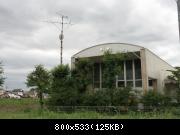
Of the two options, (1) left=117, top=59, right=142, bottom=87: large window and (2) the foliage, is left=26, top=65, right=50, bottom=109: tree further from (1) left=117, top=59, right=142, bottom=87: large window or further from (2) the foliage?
(2) the foliage

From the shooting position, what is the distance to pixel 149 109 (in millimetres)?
16328

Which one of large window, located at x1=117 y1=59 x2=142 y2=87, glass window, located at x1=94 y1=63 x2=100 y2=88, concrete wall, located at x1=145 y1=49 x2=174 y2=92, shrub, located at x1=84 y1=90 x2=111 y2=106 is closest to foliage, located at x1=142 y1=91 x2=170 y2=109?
shrub, located at x1=84 y1=90 x2=111 y2=106

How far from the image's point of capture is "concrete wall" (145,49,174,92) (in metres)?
21.7

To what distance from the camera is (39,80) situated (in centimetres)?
2292

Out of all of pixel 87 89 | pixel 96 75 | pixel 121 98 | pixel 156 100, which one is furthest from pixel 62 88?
pixel 156 100

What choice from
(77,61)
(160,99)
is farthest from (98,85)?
(160,99)

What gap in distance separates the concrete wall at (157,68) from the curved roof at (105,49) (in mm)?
1157

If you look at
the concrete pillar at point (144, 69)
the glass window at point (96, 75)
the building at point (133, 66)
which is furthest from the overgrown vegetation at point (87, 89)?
the glass window at point (96, 75)

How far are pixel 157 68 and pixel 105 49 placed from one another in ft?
17.5

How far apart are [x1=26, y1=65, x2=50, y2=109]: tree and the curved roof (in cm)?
293

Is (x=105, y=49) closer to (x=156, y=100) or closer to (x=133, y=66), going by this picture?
(x=133, y=66)

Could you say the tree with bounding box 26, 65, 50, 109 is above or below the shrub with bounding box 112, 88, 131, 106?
above

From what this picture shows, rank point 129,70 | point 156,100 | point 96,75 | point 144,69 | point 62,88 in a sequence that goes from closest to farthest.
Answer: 1. point 156,100
2. point 62,88
3. point 144,69
4. point 129,70
5. point 96,75

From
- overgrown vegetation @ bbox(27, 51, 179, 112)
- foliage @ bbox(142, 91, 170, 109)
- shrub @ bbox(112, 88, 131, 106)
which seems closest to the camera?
foliage @ bbox(142, 91, 170, 109)
